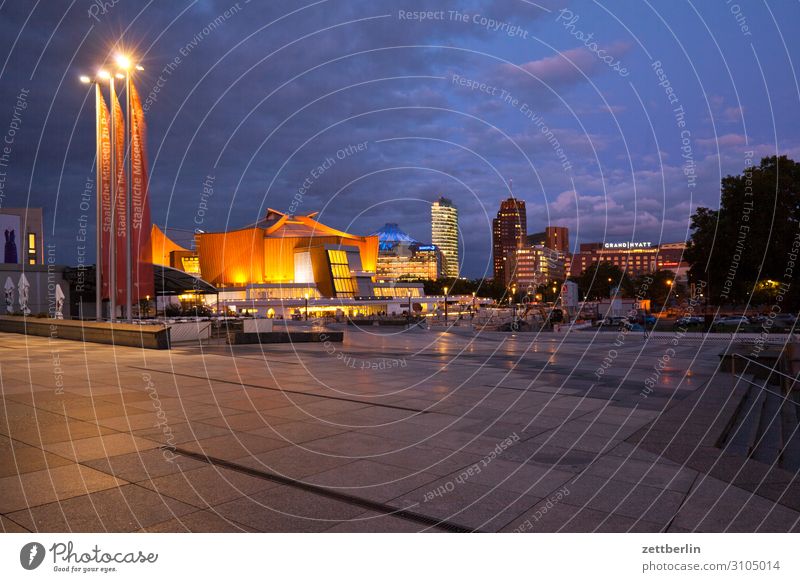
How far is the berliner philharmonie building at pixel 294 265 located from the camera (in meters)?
122

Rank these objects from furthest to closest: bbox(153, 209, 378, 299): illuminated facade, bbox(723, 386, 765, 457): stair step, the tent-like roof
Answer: bbox(153, 209, 378, 299): illuminated facade, the tent-like roof, bbox(723, 386, 765, 457): stair step

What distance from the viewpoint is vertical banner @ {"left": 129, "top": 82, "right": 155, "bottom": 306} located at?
85.0 ft

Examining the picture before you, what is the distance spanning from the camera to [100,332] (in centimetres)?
2589

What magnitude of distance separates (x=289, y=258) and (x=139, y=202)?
4391 inches

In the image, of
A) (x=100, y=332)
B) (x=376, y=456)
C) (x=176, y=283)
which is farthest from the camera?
(x=176, y=283)

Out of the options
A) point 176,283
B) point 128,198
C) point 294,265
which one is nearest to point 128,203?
point 128,198

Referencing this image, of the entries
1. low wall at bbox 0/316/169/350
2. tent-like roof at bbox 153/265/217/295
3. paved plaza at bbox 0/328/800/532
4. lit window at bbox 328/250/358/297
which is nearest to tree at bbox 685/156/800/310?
paved plaza at bbox 0/328/800/532

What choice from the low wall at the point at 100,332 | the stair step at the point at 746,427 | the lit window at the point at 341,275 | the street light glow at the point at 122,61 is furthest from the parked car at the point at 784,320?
the lit window at the point at 341,275

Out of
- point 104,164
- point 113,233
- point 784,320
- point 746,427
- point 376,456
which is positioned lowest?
point 784,320

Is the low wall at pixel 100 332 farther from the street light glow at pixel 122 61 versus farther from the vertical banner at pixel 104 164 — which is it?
the street light glow at pixel 122 61

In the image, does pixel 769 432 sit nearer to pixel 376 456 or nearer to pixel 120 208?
pixel 376 456

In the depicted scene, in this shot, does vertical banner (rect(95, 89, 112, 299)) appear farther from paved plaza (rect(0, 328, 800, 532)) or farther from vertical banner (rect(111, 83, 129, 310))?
paved plaza (rect(0, 328, 800, 532))

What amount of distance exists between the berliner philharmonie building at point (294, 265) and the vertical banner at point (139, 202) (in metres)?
86.4

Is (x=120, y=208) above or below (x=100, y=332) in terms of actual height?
above
